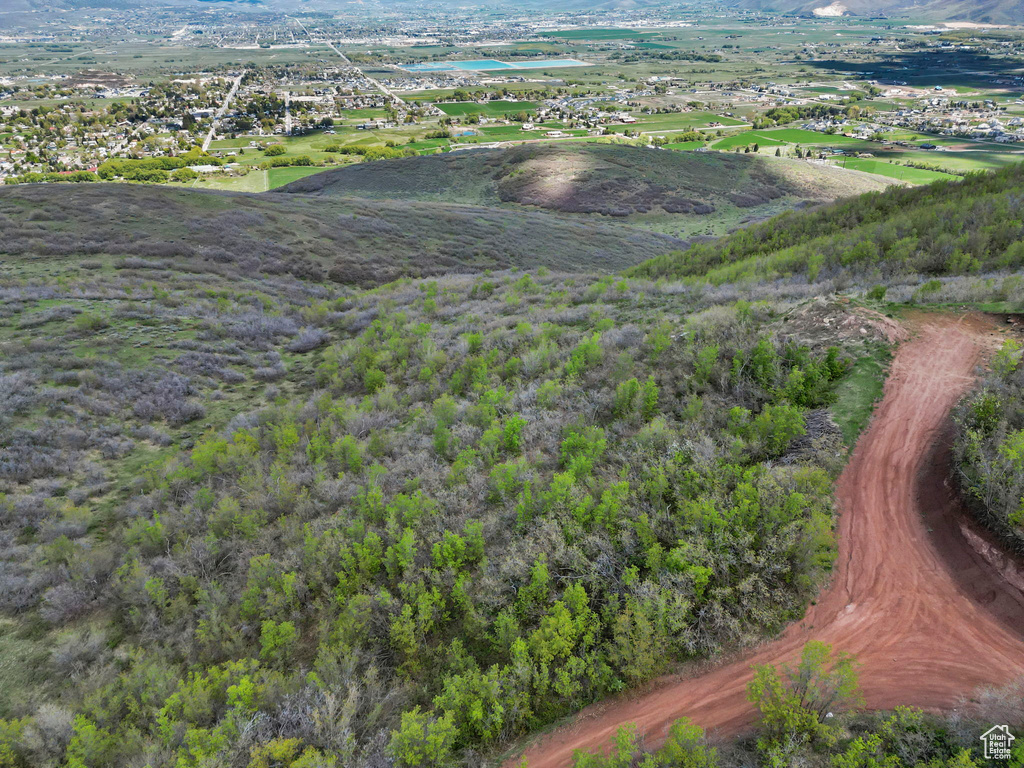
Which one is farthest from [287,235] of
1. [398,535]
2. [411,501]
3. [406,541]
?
[406,541]

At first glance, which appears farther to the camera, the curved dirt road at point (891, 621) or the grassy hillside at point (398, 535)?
the grassy hillside at point (398, 535)

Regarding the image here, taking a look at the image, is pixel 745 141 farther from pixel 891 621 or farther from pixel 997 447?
pixel 891 621

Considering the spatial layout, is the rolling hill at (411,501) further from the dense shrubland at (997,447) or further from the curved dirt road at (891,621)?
the dense shrubland at (997,447)

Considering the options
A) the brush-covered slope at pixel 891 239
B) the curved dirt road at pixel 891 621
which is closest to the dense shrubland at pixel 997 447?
the curved dirt road at pixel 891 621

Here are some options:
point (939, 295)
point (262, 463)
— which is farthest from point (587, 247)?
point (262, 463)

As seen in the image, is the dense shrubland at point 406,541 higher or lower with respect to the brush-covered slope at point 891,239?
lower

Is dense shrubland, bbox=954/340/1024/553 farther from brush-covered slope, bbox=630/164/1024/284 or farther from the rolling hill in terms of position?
brush-covered slope, bbox=630/164/1024/284

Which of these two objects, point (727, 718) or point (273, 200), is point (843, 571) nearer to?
point (727, 718)
